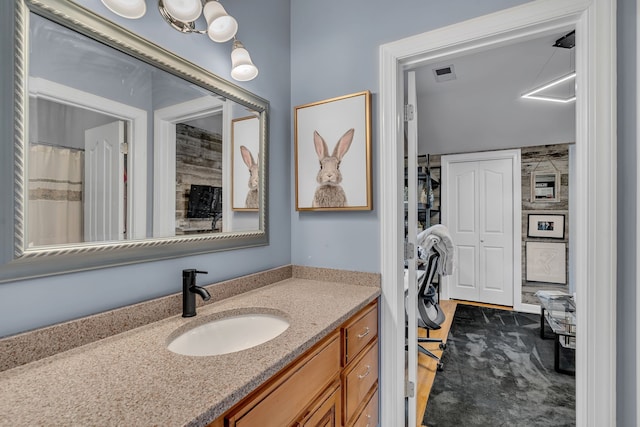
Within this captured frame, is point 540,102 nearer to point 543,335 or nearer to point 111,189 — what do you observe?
point 543,335

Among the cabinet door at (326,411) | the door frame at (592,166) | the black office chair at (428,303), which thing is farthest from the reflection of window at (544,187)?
the cabinet door at (326,411)

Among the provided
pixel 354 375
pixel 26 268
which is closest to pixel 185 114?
pixel 26 268

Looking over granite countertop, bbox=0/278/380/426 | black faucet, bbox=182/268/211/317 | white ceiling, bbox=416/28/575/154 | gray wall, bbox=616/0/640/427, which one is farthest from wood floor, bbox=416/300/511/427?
white ceiling, bbox=416/28/575/154

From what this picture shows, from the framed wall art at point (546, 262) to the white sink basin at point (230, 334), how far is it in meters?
4.22

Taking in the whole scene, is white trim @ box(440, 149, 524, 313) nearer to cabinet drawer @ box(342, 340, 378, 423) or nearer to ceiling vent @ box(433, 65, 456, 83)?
ceiling vent @ box(433, 65, 456, 83)

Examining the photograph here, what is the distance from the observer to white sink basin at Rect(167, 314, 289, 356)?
110 centimetres

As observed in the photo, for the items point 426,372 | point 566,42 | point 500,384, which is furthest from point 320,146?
point 566,42

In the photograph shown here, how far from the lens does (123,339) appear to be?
3.12 feet

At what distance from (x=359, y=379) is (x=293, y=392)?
553mm

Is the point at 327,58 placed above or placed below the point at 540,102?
below

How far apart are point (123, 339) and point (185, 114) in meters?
0.86

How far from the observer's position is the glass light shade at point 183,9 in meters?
1.09

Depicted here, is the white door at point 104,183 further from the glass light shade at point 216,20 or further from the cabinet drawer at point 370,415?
the cabinet drawer at point 370,415

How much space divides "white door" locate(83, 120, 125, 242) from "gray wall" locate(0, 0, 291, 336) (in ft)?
0.46
